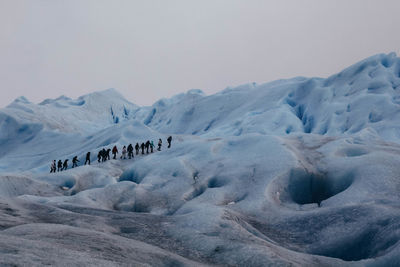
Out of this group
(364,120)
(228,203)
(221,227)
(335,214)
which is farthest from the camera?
(364,120)

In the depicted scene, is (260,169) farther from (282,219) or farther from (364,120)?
(364,120)

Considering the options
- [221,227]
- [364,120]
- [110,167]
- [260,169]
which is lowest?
[364,120]

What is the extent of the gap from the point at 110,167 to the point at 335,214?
625 inches

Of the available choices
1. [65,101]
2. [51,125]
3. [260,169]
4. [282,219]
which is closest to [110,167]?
[260,169]

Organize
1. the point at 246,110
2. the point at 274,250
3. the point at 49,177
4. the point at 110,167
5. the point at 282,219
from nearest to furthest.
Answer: the point at 274,250 → the point at 282,219 → the point at 49,177 → the point at 110,167 → the point at 246,110

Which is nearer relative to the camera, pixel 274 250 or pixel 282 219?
pixel 274 250

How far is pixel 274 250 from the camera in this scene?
729cm

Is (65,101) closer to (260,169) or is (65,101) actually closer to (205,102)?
(205,102)

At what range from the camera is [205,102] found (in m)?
55.0

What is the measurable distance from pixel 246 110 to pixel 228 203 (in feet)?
118

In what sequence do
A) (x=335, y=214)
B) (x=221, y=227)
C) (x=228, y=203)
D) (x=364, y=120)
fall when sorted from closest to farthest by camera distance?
(x=221, y=227) → (x=335, y=214) → (x=228, y=203) → (x=364, y=120)

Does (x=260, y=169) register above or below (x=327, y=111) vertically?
above

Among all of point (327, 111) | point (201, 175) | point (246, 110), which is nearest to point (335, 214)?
point (201, 175)

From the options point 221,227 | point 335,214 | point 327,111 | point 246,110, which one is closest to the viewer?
point 221,227
